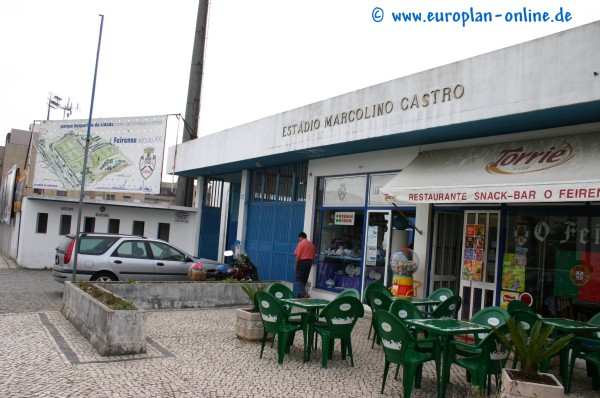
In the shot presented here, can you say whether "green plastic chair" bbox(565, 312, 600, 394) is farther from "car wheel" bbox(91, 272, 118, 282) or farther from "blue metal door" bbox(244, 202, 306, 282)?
"car wheel" bbox(91, 272, 118, 282)

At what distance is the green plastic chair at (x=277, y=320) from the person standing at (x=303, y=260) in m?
5.16

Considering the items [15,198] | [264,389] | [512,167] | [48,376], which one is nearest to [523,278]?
[512,167]

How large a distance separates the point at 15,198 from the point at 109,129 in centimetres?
521

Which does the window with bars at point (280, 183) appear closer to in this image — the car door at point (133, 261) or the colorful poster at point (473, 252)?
the car door at point (133, 261)

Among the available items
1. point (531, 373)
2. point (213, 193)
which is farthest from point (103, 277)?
point (531, 373)

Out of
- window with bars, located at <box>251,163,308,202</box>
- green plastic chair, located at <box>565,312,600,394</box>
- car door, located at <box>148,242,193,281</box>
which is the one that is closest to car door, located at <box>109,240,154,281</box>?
car door, located at <box>148,242,193,281</box>

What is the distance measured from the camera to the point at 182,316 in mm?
9859

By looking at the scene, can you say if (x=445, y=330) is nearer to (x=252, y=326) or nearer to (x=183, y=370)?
(x=183, y=370)

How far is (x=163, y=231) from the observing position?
1967 centimetres

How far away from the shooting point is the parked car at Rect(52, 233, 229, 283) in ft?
38.1

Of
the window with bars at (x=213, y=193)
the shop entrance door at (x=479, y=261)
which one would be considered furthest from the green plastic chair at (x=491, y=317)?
the window with bars at (x=213, y=193)

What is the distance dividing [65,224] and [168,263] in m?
7.85

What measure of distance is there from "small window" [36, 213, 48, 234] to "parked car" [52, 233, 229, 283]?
21.9 ft

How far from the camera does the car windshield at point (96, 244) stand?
11828 mm
